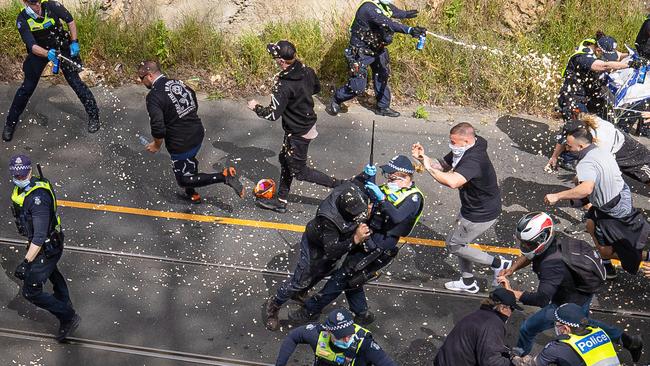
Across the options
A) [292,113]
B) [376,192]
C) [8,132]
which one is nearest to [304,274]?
[376,192]

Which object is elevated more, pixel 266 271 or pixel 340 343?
pixel 340 343

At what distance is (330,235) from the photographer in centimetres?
731

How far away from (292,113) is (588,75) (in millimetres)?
3909

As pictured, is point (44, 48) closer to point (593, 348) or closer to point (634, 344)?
point (593, 348)

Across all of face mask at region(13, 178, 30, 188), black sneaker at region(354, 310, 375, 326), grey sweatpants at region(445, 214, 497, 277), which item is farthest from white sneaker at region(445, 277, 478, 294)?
face mask at region(13, 178, 30, 188)

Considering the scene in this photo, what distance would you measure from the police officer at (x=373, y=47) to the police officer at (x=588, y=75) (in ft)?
6.25

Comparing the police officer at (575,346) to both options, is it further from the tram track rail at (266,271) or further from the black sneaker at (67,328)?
the black sneaker at (67,328)

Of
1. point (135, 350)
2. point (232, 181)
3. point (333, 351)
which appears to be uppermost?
point (333, 351)

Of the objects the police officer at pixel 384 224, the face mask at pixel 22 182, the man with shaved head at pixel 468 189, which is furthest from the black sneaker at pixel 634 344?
the face mask at pixel 22 182

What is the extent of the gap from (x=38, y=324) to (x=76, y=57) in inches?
149

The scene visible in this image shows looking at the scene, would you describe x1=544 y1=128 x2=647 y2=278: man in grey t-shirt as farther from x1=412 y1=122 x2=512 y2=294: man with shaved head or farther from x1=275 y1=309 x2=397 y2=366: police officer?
x1=275 y1=309 x2=397 y2=366: police officer

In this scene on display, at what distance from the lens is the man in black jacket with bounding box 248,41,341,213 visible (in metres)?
8.74

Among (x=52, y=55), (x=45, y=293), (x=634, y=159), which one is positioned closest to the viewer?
(x=45, y=293)

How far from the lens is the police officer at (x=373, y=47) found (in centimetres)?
1059
